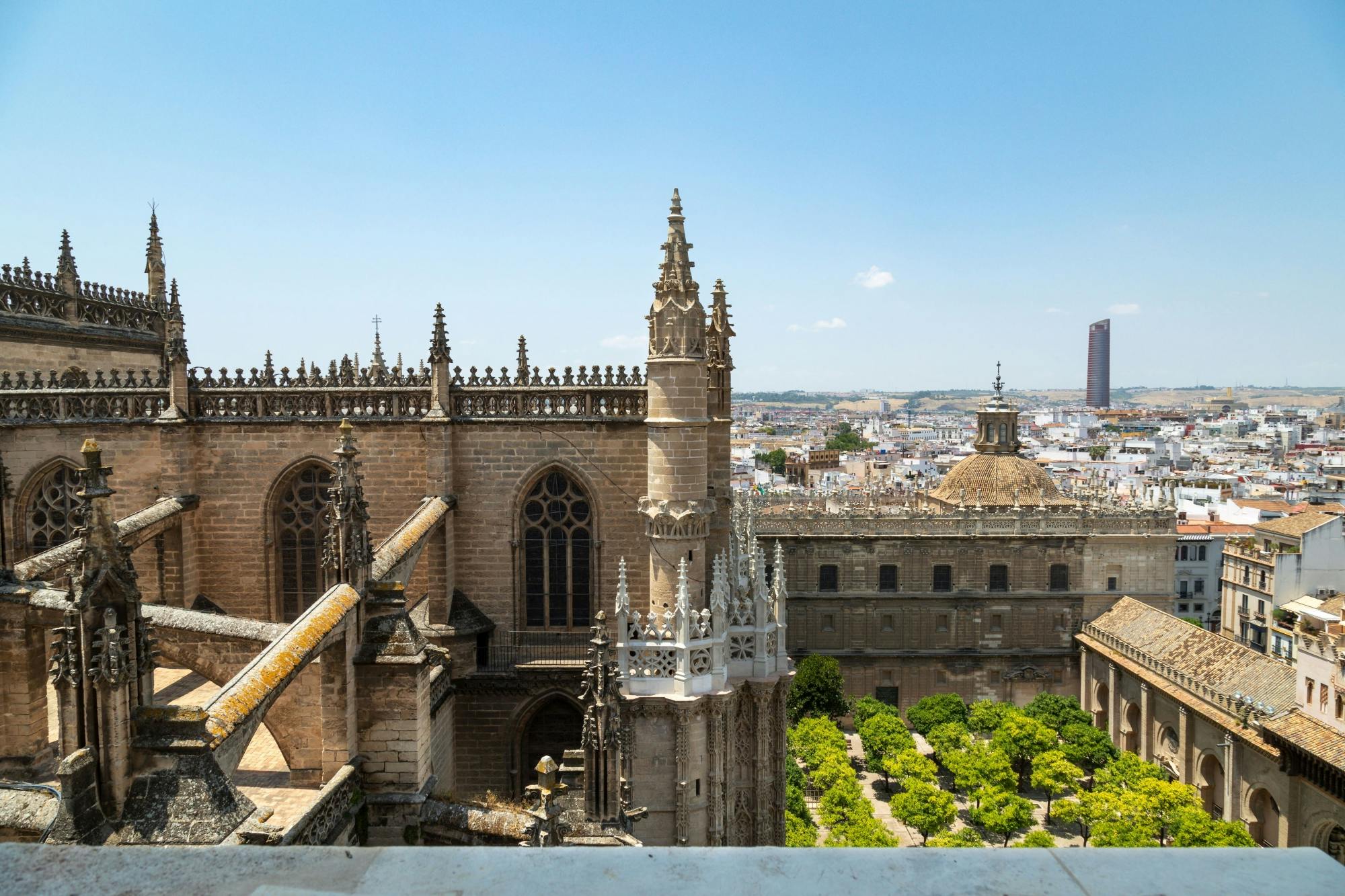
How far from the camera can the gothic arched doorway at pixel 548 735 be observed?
1781cm

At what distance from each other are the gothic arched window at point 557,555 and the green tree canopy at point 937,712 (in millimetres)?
28961

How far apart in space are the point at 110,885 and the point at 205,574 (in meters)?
17.7

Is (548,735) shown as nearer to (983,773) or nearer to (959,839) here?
(959,839)

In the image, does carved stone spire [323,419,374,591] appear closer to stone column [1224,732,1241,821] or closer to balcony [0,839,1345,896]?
balcony [0,839,1345,896]

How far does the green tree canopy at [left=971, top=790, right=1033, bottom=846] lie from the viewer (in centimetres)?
3139

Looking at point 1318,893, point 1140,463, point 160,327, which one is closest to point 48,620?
point 1318,893

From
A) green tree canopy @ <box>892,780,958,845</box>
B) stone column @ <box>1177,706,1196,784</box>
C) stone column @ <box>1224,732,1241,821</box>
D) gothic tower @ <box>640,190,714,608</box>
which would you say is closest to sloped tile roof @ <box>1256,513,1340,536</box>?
stone column @ <box>1177,706,1196,784</box>

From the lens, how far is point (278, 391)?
1750 cm

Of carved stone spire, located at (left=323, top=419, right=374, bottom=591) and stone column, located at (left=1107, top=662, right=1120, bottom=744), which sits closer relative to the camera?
carved stone spire, located at (left=323, top=419, right=374, bottom=591)

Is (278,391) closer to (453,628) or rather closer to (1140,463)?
(453,628)

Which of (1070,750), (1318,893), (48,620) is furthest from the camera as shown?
(1070,750)

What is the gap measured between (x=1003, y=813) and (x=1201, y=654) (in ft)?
43.6

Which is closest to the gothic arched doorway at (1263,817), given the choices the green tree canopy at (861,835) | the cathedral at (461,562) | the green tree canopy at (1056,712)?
the green tree canopy at (1056,712)

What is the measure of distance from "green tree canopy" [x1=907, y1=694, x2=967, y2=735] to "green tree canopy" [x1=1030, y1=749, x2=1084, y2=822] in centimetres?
541
